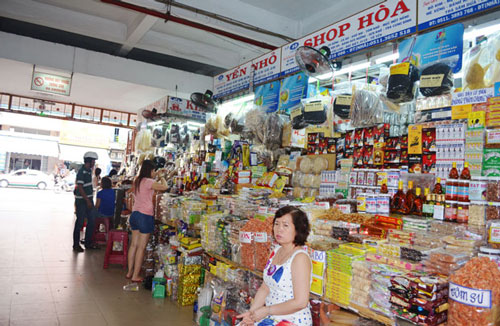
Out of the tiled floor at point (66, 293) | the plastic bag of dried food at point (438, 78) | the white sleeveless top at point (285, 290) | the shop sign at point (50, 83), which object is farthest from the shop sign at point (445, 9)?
the shop sign at point (50, 83)

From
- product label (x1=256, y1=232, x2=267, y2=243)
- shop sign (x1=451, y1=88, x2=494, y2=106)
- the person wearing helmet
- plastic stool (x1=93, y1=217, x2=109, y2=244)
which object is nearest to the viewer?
shop sign (x1=451, y1=88, x2=494, y2=106)

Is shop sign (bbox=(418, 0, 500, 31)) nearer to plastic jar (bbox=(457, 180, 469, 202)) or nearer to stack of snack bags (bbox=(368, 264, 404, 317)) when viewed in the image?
plastic jar (bbox=(457, 180, 469, 202))

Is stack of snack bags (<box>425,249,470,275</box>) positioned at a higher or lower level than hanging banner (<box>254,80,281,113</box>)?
lower

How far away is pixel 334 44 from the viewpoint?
3664 mm

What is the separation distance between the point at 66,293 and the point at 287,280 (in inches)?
133

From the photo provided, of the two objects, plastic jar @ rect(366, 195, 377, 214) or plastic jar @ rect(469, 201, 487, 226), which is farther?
plastic jar @ rect(366, 195, 377, 214)

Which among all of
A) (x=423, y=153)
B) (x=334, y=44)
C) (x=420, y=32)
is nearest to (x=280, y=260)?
(x=423, y=153)

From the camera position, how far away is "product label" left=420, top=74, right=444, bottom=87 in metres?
2.59

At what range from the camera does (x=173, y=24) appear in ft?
22.2

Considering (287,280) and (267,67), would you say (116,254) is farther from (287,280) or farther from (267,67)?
(287,280)

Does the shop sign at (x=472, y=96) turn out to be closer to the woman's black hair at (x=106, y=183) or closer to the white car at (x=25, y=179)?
the woman's black hair at (x=106, y=183)

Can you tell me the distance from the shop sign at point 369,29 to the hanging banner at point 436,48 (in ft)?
0.39

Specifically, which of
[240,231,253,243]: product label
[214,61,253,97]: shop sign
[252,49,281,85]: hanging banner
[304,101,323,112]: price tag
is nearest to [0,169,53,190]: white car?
[214,61,253,97]: shop sign

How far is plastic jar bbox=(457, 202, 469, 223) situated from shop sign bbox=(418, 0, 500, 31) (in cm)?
138
